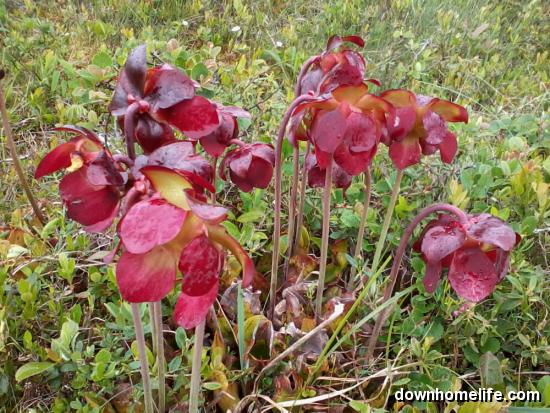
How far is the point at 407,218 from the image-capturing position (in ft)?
5.36

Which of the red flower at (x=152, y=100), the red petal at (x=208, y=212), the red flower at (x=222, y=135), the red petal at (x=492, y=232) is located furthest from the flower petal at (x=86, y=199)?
the red petal at (x=492, y=232)

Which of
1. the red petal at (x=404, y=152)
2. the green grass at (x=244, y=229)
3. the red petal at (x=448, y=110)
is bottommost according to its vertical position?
the green grass at (x=244, y=229)

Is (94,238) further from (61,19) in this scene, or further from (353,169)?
(61,19)

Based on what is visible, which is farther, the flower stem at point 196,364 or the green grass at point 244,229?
the green grass at point 244,229

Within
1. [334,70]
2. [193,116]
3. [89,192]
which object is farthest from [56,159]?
[334,70]

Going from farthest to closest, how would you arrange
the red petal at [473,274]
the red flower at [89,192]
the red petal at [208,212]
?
the red petal at [473,274] < the red flower at [89,192] < the red petal at [208,212]

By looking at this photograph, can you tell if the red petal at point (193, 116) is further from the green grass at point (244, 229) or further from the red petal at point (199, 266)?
the green grass at point (244, 229)

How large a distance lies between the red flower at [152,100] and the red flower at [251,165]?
0.31m

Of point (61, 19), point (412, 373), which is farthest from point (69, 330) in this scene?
point (61, 19)

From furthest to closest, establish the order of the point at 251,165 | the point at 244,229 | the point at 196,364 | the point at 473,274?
the point at 244,229 < the point at 251,165 < the point at 473,274 < the point at 196,364

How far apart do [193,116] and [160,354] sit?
0.45 metres

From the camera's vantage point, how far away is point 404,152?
3.79 ft

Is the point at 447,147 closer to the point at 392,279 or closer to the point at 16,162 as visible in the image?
the point at 392,279

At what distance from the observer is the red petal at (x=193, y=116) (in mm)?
921
